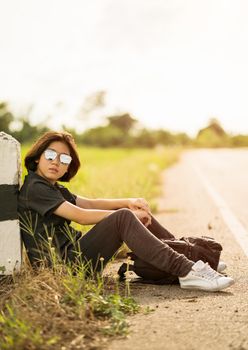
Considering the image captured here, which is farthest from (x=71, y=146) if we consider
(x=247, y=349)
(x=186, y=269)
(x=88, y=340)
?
(x=247, y=349)

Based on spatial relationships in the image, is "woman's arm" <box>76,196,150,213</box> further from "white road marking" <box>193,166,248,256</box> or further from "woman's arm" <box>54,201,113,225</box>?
"white road marking" <box>193,166,248,256</box>

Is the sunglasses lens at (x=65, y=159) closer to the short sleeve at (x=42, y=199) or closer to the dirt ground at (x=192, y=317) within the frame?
the short sleeve at (x=42, y=199)

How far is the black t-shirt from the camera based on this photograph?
4.55 metres

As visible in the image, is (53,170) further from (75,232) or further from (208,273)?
(208,273)

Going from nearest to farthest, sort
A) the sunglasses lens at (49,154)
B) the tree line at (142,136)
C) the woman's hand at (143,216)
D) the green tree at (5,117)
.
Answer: the sunglasses lens at (49,154) < the woman's hand at (143,216) < the green tree at (5,117) < the tree line at (142,136)

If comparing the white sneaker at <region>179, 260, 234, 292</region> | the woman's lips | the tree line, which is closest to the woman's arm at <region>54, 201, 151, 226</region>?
the woman's lips

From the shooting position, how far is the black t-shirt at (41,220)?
4.55 metres

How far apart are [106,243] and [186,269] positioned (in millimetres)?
603

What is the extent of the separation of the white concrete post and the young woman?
0.07 meters

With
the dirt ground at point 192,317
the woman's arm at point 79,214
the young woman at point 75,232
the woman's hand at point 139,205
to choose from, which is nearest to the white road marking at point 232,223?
the dirt ground at point 192,317

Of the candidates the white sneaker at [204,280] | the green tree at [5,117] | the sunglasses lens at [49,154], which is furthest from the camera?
the green tree at [5,117]

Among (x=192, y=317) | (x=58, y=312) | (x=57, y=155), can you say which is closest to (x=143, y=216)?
(x=57, y=155)

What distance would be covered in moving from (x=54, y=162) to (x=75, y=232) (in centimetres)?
54

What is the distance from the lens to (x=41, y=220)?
462 centimetres
